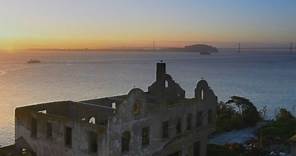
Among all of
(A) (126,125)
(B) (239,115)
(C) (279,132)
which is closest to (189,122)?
(A) (126,125)

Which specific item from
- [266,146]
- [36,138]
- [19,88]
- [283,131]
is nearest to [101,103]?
[36,138]

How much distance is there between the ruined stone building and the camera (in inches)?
998

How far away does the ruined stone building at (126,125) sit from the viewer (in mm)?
25359

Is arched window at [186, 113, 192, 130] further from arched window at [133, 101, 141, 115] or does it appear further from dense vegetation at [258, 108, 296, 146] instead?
dense vegetation at [258, 108, 296, 146]

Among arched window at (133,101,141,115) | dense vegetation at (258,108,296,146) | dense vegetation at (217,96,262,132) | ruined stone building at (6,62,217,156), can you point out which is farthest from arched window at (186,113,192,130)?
dense vegetation at (217,96,262,132)

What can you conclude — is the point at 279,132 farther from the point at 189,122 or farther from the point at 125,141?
the point at 125,141

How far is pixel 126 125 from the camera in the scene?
25734 mm

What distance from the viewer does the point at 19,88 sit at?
4523 inches

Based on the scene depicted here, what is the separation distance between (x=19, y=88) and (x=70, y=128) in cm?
9343

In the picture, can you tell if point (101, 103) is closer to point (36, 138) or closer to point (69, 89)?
point (36, 138)

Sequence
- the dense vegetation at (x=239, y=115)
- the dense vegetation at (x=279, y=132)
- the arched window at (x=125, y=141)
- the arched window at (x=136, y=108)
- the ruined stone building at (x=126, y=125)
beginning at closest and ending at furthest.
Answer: the ruined stone building at (x=126, y=125), the arched window at (x=125, y=141), the arched window at (x=136, y=108), the dense vegetation at (x=279, y=132), the dense vegetation at (x=239, y=115)

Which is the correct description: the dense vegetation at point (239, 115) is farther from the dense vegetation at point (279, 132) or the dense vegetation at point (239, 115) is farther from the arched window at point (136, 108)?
the arched window at point (136, 108)

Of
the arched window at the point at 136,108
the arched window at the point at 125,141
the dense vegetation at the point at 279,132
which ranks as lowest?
the dense vegetation at the point at 279,132

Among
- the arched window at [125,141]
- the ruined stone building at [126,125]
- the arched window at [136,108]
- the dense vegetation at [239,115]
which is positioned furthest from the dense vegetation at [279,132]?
the arched window at [125,141]
